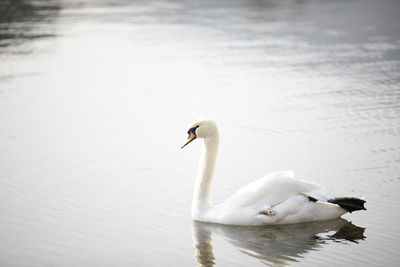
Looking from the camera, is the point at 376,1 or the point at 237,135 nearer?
the point at 237,135

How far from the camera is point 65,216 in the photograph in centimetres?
850

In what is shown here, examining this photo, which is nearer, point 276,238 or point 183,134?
point 276,238

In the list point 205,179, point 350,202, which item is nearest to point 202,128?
point 205,179

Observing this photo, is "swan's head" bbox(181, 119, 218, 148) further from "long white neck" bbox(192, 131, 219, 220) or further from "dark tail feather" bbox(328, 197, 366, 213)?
"dark tail feather" bbox(328, 197, 366, 213)

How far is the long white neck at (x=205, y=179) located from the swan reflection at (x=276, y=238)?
188 millimetres

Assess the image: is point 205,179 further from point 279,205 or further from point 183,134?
point 183,134

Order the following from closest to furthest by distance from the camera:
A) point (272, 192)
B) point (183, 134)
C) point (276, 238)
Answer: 1. point (276, 238)
2. point (272, 192)
3. point (183, 134)

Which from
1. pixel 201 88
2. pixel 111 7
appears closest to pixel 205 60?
pixel 201 88

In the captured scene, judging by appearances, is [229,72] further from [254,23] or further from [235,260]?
[235,260]

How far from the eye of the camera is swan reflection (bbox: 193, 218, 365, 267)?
7332mm

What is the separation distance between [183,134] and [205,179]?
3401mm

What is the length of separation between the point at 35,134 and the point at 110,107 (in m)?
2.00

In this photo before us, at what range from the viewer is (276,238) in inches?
308

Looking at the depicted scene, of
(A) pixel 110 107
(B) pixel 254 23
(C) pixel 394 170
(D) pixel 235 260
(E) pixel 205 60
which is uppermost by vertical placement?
(B) pixel 254 23
